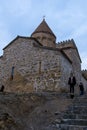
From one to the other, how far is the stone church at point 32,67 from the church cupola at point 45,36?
8.06 m

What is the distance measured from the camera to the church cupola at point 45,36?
3123cm

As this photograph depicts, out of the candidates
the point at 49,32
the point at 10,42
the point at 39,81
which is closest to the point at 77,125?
the point at 39,81

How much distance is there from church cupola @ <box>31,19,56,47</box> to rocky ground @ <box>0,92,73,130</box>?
1696 cm

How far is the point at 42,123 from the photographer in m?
10.0

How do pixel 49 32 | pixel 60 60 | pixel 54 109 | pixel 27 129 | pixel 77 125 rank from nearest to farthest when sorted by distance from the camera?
pixel 77 125, pixel 27 129, pixel 54 109, pixel 60 60, pixel 49 32

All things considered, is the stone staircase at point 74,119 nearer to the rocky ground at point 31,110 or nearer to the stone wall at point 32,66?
the rocky ground at point 31,110

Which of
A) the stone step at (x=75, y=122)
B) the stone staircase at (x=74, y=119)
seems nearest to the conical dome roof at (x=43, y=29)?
the stone staircase at (x=74, y=119)

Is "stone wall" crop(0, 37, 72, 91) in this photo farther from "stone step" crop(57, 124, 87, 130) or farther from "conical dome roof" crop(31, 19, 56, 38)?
"stone step" crop(57, 124, 87, 130)

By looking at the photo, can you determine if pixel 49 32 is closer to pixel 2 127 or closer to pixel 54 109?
pixel 54 109

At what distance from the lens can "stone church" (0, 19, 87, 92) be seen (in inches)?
776

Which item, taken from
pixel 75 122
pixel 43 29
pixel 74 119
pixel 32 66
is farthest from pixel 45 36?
pixel 75 122

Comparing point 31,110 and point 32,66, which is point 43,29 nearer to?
point 32,66

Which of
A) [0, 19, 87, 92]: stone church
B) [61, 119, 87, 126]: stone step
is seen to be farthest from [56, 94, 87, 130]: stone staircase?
[0, 19, 87, 92]: stone church

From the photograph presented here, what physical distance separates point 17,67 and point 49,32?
37.9 feet
